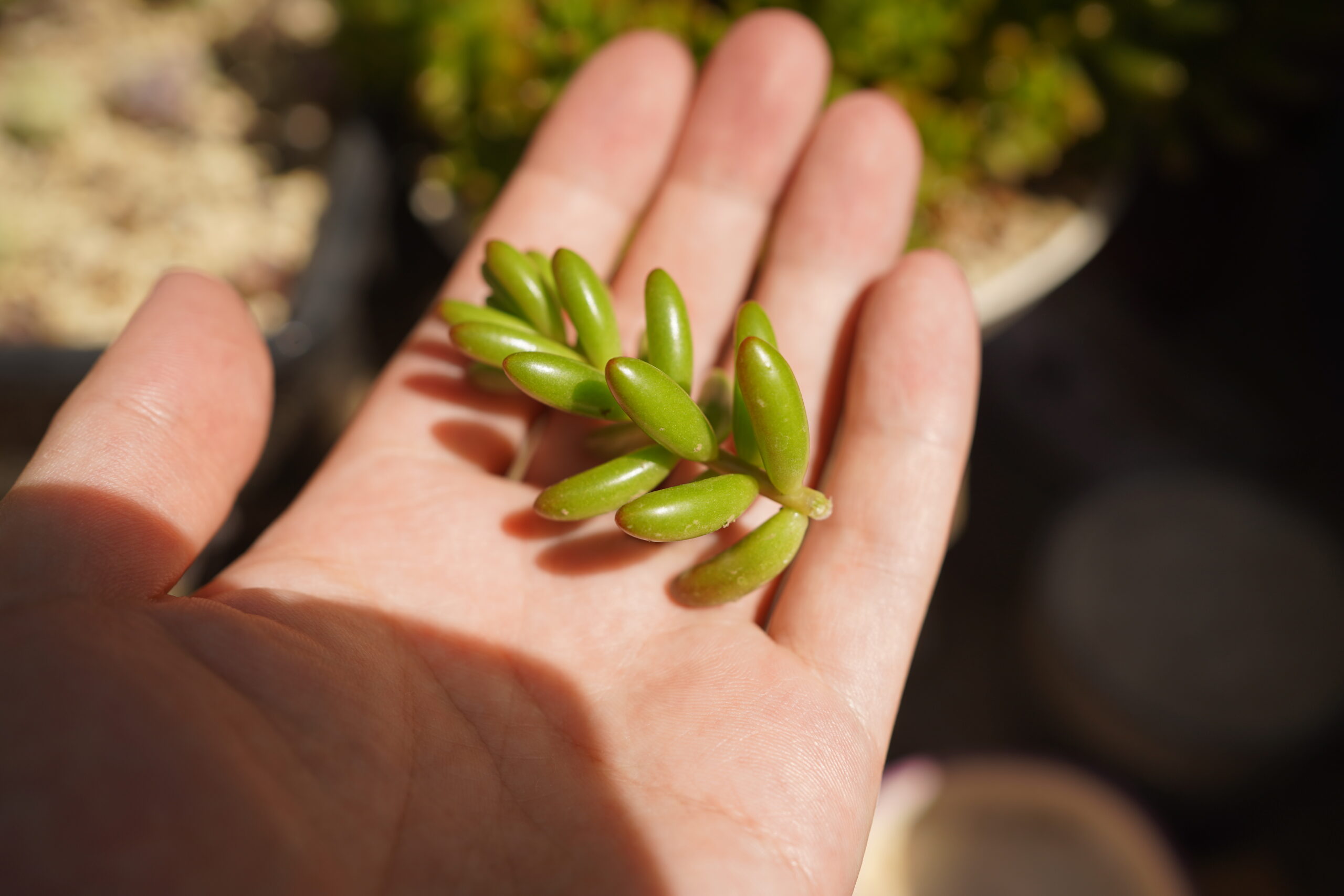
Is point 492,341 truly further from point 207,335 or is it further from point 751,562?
point 751,562

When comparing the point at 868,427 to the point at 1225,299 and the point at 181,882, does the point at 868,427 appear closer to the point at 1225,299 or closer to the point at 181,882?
the point at 181,882

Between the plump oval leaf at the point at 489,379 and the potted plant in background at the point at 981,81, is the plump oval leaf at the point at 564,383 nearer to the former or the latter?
the plump oval leaf at the point at 489,379

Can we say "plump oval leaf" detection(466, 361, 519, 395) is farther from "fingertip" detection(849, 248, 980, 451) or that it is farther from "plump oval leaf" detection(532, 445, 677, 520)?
"fingertip" detection(849, 248, 980, 451)

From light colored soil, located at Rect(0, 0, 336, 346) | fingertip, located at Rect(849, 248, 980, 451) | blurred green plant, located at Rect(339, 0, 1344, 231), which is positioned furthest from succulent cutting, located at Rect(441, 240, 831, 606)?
light colored soil, located at Rect(0, 0, 336, 346)

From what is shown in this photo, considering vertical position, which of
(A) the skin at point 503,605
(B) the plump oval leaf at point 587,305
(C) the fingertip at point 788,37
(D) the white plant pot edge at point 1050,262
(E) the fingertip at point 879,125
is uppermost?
(C) the fingertip at point 788,37

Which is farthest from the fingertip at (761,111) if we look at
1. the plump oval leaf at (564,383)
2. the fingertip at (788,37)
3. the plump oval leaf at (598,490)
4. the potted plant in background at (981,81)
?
the plump oval leaf at (598,490)

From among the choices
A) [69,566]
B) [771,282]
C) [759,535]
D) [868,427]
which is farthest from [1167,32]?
[69,566]

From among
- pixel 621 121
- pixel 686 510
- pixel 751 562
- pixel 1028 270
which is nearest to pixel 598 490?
pixel 686 510
